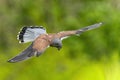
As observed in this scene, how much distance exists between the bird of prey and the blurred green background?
3.57ft

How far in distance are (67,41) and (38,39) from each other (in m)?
1.58

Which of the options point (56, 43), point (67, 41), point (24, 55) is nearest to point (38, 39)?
point (56, 43)

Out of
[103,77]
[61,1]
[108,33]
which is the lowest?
[103,77]

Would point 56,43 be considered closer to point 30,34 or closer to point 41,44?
point 41,44

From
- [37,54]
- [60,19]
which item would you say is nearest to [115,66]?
[60,19]

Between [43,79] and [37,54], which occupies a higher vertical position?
[37,54]

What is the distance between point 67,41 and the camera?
3.55 meters

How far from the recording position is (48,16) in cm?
377

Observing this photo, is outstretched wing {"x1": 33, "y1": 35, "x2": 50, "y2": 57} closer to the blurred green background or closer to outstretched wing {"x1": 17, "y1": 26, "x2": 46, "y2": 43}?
outstretched wing {"x1": 17, "y1": 26, "x2": 46, "y2": 43}

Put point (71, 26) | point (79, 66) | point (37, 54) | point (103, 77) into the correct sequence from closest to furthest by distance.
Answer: point (37, 54)
point (103, 77)
point (79, 66)
point (71, 26)

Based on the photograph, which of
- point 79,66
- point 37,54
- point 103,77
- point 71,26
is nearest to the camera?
point 37,54

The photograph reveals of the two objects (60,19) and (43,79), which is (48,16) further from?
(43,79)

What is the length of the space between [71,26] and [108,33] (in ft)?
1.24

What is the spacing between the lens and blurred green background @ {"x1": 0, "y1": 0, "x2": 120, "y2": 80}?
3.27 meters
